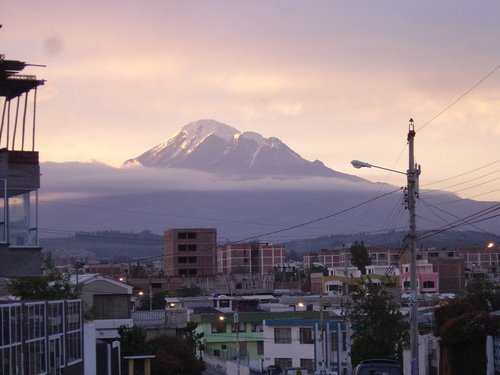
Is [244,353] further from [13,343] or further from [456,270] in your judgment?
[456,270]

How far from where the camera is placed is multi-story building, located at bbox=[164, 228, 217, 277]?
456ft

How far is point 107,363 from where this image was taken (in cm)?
4325

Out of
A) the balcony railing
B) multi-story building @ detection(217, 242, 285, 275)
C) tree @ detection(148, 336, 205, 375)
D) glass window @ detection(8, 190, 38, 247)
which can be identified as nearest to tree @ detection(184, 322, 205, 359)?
the balcony railing

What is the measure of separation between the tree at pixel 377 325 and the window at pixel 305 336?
60.5 feet

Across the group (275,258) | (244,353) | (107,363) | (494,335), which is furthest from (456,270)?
(494,335)

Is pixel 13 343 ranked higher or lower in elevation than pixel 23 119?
lower

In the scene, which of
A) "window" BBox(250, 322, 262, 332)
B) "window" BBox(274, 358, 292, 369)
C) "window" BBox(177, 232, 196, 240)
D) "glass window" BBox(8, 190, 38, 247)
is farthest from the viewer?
"window" BBox(177, 232, 196, 240)

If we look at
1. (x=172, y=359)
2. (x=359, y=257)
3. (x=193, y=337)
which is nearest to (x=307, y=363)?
(x=193, y=337)

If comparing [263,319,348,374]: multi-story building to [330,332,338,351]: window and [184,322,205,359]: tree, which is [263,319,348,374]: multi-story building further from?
[184,322,205,359]: tree

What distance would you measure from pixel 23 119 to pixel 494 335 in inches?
573

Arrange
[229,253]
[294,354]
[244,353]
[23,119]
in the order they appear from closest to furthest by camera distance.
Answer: [23,119], [294,354], [244,353], [229,253]

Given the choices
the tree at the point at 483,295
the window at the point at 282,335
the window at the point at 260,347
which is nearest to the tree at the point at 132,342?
the tree at the point at 483,295

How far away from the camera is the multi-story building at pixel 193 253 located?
139 m

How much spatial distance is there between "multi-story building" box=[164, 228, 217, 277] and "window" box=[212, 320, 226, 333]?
6414 cm
